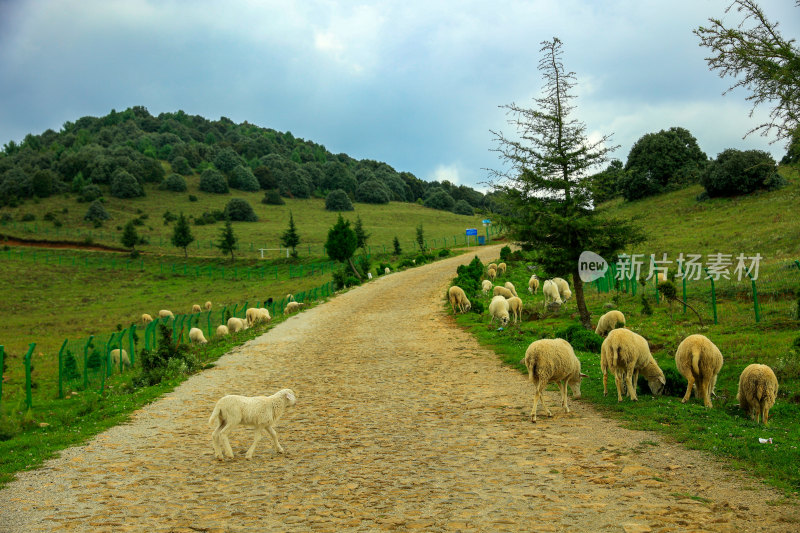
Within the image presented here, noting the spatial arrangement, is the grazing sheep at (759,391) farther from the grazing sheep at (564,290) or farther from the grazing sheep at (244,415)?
the grazing sheep at (564,290)

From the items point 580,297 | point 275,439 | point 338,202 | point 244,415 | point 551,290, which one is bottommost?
point 275,439

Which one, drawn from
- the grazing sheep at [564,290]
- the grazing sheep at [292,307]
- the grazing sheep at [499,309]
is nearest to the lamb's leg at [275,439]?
the grazing sheep at [499,309]

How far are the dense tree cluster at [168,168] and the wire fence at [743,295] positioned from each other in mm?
67583

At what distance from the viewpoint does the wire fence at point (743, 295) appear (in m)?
19.4

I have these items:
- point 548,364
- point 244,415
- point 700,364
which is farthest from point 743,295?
point 244,415

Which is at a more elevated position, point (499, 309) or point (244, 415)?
point (499, 309)

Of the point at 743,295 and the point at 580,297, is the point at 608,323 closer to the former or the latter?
the point at 580,297

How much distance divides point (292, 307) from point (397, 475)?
89.0ft

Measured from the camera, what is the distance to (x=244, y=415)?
931 cm

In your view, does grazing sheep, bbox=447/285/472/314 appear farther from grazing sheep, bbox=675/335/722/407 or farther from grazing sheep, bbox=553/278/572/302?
grazing sheep, bbox=675/335/722/407

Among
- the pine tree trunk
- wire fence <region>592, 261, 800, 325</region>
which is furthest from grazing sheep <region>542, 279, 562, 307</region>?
the pine tree trunk

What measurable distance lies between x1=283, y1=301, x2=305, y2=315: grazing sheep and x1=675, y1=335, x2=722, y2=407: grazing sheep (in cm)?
2515

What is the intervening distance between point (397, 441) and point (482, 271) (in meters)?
31.7

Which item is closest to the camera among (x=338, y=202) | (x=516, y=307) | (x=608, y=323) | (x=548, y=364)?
(x=548, y=364)
